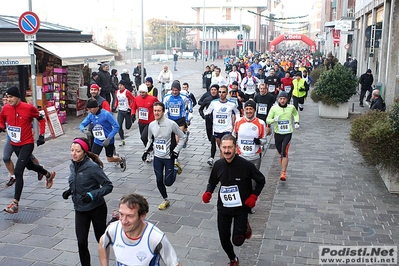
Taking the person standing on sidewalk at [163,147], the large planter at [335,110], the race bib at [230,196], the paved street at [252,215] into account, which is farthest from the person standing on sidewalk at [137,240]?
the large planter at [335,110]

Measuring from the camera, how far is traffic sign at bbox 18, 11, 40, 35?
11402 millimetres

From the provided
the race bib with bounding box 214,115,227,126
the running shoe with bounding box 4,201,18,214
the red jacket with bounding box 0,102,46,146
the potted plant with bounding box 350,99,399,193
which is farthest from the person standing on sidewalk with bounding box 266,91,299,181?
the running shoe with bounding box 4,201,18,214

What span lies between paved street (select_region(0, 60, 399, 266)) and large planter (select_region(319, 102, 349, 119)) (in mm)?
5744

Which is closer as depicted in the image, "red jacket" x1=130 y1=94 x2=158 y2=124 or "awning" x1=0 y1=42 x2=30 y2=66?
"red jacket" x1=130 y1=94 x2=158 y2=124

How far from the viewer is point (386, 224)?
6.89m

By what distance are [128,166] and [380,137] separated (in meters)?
5.12

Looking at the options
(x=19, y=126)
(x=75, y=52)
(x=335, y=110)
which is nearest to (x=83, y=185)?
(x=19, y=126)

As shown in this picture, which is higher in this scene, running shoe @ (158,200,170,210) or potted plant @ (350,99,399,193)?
potted plant @ (350,99,399,193)

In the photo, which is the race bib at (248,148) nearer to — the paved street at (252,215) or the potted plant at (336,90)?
the paved street at (252,215)

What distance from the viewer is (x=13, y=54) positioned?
1383cm

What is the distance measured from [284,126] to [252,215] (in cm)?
249

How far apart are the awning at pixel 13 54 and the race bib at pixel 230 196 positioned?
1033 cm

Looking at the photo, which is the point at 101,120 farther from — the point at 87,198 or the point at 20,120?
the point at 87,198

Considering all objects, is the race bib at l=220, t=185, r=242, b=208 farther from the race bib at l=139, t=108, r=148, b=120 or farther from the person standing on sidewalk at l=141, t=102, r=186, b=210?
the race bib at l=139, t=108, r=148, b=120
